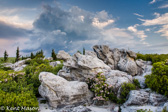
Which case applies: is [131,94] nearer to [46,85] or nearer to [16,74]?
[46,85]

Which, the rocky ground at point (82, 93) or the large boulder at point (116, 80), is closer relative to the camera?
the rocky ground at point (82, 93)

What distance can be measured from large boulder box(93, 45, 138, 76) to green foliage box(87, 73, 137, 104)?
239 inches

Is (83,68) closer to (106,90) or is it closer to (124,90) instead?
(106,90)

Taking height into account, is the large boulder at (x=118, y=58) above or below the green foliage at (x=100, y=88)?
above

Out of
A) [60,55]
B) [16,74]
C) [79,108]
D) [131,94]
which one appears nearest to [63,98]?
[79,108]

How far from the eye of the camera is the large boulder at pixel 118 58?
653 inches

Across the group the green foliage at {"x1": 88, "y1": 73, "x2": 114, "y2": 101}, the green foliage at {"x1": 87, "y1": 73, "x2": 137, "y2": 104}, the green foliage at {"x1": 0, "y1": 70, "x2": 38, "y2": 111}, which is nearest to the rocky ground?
the green foliage at {"x1": 87, "y1": 73, "x2": 137, "y2": 104}

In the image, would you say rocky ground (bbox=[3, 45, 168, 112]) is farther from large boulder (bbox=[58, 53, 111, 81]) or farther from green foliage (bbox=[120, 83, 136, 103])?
green foliage (bbox=[120, 83, 136, 103])

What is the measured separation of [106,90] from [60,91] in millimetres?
4119

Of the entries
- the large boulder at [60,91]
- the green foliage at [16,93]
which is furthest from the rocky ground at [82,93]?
the green foliage at [16,93]

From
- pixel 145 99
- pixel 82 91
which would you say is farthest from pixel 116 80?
pixel 82 91

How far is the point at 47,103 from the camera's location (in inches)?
440

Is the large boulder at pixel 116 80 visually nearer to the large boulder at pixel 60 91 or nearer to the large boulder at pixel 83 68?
the large boulder at pixel 83 68

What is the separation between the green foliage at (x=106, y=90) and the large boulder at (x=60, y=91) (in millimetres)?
1203
